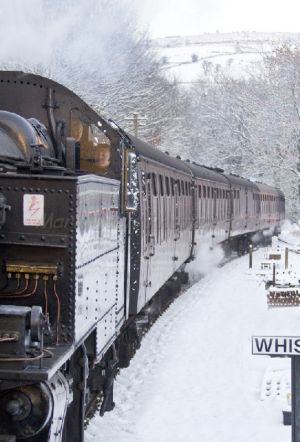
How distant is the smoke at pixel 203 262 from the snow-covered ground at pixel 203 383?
185 inches

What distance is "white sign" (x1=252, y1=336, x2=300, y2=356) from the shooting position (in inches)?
222

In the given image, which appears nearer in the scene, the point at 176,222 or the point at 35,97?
the point at 35,97

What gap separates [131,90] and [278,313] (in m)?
30.9

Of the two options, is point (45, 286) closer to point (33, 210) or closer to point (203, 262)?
point (33, 210)

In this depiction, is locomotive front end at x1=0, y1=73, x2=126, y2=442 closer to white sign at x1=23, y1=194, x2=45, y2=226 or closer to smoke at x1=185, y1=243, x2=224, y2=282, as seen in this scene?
white sign at x1=23, y1=194, x2=45, y2=226

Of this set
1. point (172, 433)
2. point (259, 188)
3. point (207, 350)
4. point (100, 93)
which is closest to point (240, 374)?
point (207, 350)

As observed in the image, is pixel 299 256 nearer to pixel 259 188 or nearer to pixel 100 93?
pixel 259 188

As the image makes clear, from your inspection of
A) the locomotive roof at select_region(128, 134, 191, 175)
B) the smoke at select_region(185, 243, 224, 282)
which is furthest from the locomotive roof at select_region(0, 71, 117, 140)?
the smoke at select_region(185, 243, 224, 282)

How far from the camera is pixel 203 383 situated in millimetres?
9461

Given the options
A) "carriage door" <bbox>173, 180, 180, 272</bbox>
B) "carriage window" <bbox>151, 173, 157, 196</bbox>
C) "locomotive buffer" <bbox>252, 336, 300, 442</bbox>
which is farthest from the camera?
"carriage door" <bbox>173, 180, 180, 272</bbox>

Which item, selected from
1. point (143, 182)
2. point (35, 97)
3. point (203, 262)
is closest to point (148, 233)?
point (143, 182)

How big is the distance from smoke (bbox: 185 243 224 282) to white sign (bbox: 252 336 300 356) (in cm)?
1279

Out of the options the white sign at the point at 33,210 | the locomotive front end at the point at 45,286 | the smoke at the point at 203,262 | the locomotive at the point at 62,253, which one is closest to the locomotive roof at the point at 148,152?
the locomotive at the point at 62,253

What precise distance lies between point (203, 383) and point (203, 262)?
1186 cm
